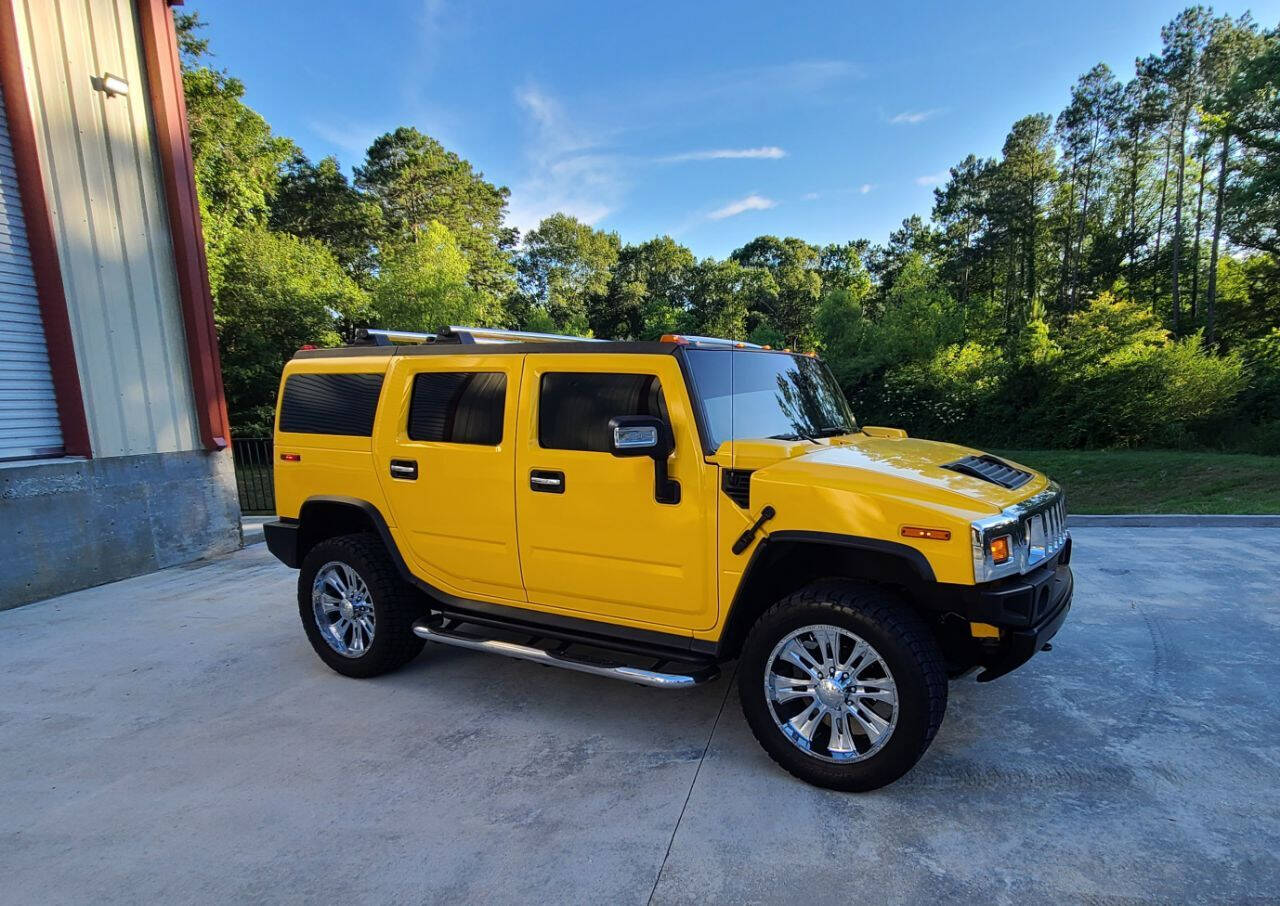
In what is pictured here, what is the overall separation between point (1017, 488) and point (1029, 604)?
0.68 meters

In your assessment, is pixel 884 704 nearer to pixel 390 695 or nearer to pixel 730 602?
pixel 730 602

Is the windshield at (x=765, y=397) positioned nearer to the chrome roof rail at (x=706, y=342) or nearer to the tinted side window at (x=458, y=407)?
the chrome roof rail at (x=706, y=342)

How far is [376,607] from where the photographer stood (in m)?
3.90

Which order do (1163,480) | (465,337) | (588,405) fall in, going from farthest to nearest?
(1163,480) < (465,337) < (588,405)

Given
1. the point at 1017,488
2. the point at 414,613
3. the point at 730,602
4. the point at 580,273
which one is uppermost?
the point at 580,273

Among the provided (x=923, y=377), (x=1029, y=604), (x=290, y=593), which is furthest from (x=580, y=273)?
(x=1029, y=604)

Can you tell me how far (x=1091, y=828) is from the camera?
250 cm

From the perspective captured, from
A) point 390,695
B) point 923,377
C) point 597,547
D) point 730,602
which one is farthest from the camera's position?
point 923,377

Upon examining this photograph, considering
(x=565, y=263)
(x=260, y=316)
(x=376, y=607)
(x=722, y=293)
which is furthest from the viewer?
(x=565, y=263)

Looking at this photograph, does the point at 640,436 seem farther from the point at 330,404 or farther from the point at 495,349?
the point at 330,404

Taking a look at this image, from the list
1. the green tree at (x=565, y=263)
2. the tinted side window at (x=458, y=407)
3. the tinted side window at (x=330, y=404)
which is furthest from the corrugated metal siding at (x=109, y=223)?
the green tree at (x=565, y=263)

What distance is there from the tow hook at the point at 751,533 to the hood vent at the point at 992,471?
3.18 ft

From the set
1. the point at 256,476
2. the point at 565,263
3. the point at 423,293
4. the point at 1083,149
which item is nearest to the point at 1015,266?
the point at 1083,149

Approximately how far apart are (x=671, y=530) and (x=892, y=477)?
0.99m
